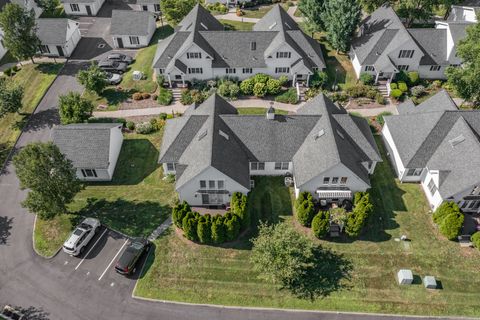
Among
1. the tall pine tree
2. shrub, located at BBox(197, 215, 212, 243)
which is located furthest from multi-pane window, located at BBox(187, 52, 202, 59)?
shrub, located at BBox(197, 215, 212, 243)

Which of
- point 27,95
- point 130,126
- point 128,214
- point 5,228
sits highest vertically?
point 27,95

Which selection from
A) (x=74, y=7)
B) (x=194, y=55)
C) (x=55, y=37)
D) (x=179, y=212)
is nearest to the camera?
(x=179, y=212)

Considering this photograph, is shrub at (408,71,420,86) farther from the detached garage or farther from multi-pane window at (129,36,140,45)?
multi-pane window at (129,36,140,45)

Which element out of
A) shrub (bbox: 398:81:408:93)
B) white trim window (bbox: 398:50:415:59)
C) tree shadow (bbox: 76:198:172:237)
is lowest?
tree shadow (bbox: 76:198:172:237)

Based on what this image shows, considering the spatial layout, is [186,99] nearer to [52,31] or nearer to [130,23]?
[130,23]

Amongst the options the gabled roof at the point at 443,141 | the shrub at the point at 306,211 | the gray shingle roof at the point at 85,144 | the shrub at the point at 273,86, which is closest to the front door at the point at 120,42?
the gray shingle roof at the point at 85,144

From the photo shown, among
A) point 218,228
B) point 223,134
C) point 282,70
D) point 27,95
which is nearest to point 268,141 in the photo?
point 223,134

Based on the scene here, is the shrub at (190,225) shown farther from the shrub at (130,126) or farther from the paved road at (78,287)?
the shrub at (130,126)

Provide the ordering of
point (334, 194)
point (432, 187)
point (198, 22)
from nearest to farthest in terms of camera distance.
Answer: point (334, 194), point (432, 187), point (198, 22)
